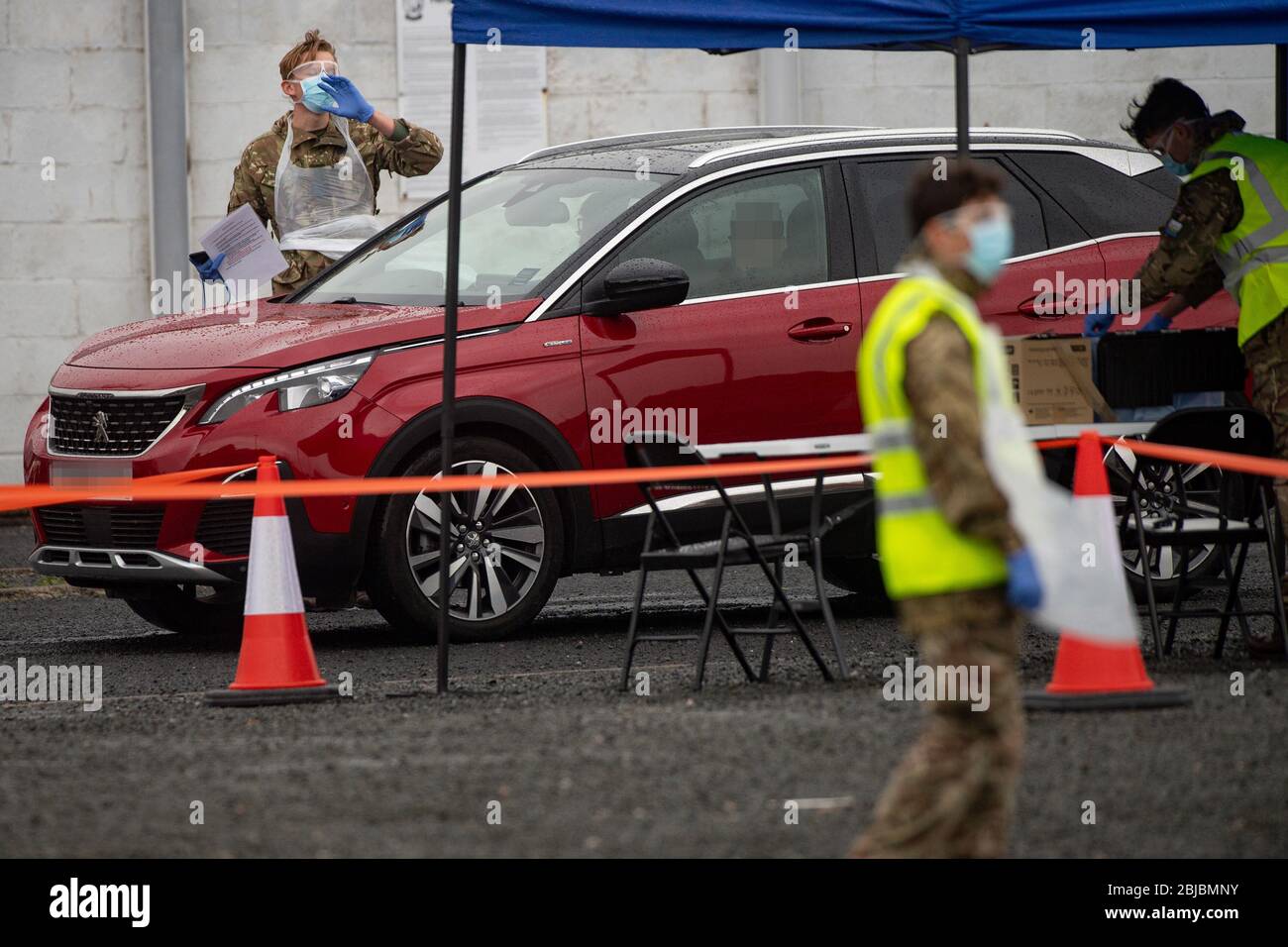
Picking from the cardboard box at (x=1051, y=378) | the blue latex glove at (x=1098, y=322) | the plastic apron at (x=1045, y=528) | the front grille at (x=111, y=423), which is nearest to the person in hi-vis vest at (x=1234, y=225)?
the cardboard box at (x=1051, y=378)

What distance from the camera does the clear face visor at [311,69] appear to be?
421 inches

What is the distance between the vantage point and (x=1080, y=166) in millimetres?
10211

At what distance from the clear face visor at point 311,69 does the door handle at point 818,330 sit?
2.93 m

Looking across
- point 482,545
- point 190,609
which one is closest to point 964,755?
point 482,545

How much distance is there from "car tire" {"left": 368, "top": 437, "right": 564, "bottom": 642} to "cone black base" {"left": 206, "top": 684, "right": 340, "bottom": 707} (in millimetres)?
1096

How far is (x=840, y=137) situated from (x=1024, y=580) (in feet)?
18.8

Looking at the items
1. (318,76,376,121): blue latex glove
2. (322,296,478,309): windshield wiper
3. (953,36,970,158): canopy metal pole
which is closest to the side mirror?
(322,296,478,309): windshield wiper

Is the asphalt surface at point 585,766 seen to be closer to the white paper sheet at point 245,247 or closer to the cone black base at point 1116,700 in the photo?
the cone black base at point 1116,700

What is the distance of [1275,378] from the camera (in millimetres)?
8359

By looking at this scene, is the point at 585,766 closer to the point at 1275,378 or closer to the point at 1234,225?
the point at 1275,378

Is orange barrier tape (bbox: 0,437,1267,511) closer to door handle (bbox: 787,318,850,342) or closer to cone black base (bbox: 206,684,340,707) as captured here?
cone black base (bbox: 206,684,340,707)
